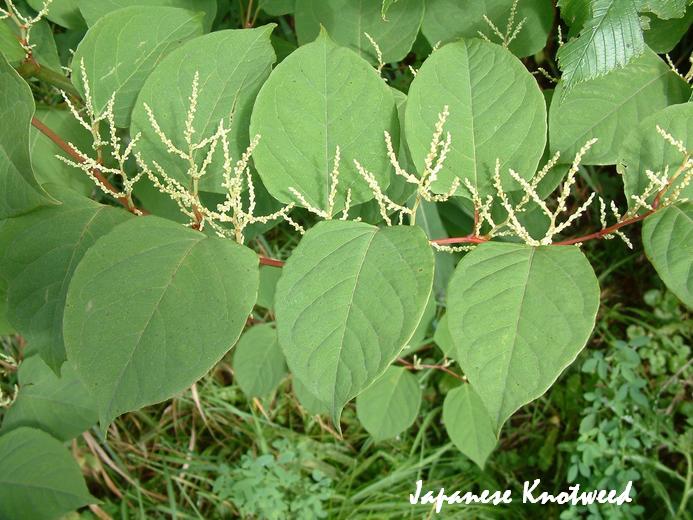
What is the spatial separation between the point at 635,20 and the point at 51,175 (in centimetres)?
85

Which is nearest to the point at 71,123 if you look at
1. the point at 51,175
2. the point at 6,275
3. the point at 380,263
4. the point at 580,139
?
the point at 51,175

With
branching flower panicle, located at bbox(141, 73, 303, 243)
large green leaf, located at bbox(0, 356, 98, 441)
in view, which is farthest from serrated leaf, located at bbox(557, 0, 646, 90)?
large green leaf, located at bbox(0, 356, 98, 441)

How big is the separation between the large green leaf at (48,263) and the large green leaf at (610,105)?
0.60m

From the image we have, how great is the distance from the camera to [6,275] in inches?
34.0

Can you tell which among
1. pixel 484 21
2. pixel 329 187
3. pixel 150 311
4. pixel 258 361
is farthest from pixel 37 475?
pixel 484 21

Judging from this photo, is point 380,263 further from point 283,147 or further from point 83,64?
point 83,64

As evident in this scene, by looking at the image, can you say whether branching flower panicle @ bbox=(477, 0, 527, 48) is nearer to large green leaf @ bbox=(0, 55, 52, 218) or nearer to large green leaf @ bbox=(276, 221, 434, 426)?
large green leaf @ bbox=(276, 221, 434, 426)

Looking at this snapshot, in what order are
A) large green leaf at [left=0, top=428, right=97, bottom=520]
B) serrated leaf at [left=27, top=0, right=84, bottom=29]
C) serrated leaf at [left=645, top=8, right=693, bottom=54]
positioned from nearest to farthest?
serrated leaf at [left=645, top=8, right=693, bottom=54], serrated leaf at [left=27, top=0, right=84, bottom=29], large green leaf at [left=0, top=428, right=97, bottom=520]

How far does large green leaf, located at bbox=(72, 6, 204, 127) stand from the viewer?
0.90 metres

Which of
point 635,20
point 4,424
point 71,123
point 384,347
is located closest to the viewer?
point 384,347

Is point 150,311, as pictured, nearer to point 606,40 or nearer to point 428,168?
point 428,168

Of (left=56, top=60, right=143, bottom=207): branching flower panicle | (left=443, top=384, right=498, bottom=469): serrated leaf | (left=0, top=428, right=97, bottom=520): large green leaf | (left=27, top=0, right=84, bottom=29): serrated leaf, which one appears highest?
(left=27, top=0, right=84, bottom=29): serrated leaf

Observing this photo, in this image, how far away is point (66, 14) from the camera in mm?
1113

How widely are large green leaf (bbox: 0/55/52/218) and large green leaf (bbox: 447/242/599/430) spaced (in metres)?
0.49
